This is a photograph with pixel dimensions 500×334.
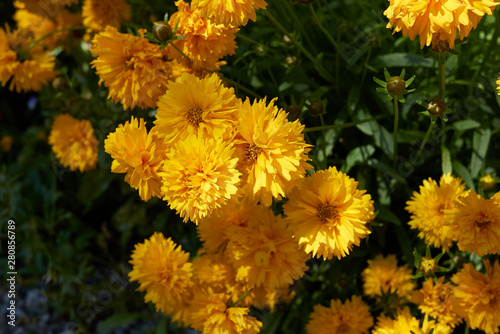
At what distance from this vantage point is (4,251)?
2746 mm

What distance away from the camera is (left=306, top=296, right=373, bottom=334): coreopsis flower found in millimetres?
1646

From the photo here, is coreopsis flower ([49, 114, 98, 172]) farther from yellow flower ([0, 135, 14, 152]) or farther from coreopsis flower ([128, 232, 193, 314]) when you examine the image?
coreopsis flower ([128, 232, 193, 314])

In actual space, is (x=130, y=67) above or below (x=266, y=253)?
above

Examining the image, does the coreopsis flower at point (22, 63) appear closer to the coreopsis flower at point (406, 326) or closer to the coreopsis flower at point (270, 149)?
the coreopsis flower at point (270, 149)

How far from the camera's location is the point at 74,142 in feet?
7.51

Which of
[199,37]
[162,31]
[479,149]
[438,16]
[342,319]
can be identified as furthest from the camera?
[479,149]

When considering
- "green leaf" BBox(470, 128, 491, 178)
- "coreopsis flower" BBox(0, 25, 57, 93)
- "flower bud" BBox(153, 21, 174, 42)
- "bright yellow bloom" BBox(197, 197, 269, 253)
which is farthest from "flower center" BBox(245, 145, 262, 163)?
"coreopsis flower" BBox(0, 25, 57, 93)

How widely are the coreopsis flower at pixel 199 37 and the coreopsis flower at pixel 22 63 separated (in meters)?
0.85

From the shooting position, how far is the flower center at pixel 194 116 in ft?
4.11

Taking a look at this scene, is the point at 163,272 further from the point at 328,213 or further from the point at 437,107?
the point at 437,107

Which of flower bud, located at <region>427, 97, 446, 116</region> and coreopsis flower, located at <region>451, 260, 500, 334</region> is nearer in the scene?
flower bud, located at <region>427, 97, 446, 116</region>

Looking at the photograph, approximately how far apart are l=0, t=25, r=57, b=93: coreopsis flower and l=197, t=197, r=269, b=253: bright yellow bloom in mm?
1027

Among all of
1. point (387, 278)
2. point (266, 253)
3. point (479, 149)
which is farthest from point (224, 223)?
point (479, 149)

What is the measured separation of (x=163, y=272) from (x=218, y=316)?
229 millimetres
